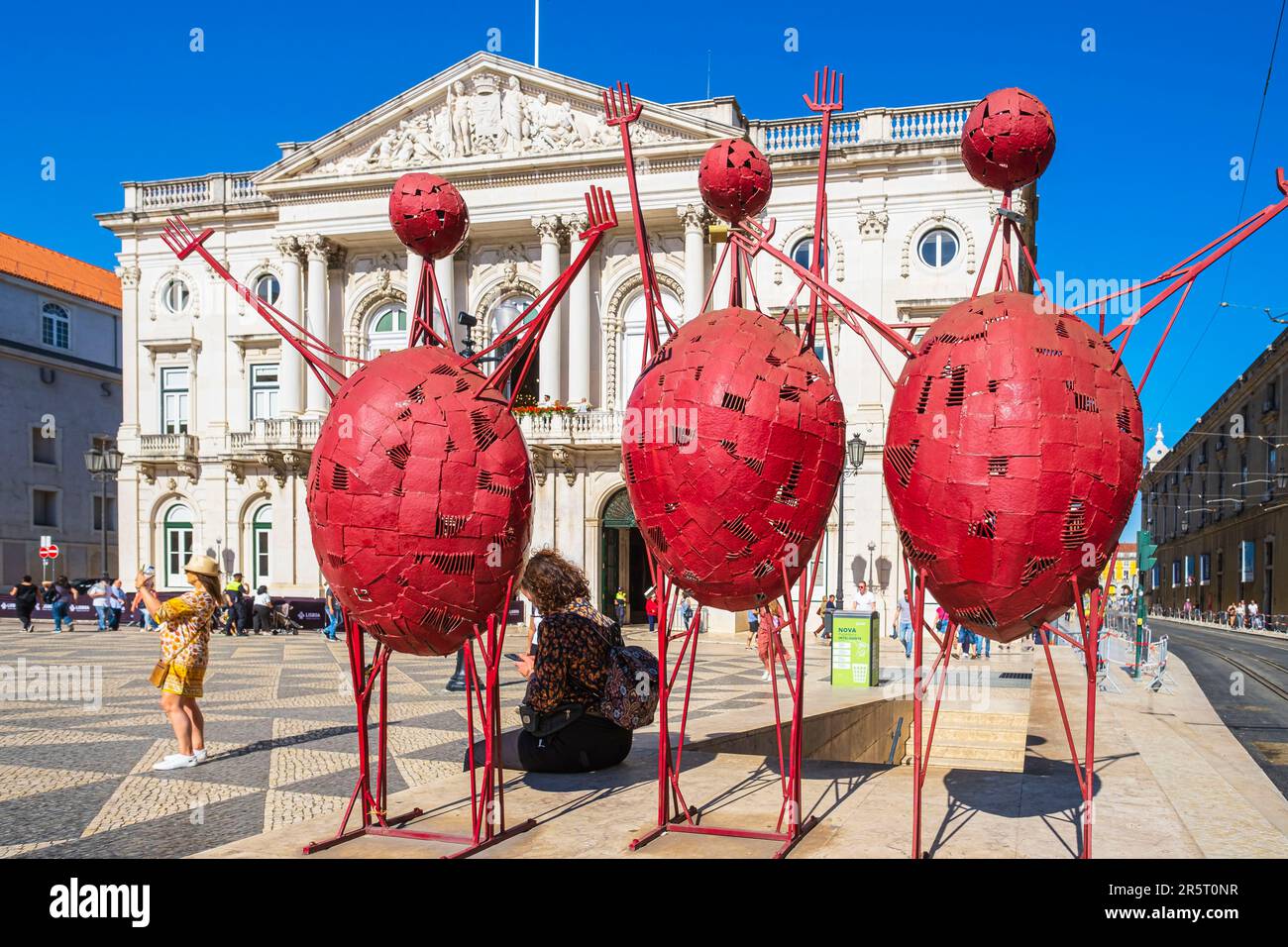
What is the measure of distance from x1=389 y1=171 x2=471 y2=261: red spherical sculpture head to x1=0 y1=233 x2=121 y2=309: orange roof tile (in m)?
49.6

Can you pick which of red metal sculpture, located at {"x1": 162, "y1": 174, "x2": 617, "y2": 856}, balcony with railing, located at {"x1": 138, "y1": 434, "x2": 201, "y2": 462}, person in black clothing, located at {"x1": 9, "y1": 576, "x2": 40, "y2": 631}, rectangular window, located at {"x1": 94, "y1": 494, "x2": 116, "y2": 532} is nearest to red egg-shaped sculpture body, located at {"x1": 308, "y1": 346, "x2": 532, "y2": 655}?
red metal sculpture, located at {"x1": 162, "y1": 174, "x2": 617, "y2": 856}

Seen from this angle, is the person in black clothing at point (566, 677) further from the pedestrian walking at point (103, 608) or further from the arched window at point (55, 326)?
the arched window at point (55, 326)

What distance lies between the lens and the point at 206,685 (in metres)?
15.7

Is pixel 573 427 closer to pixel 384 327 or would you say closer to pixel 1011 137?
pixel 384 327

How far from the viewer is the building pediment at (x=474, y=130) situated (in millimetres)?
35438

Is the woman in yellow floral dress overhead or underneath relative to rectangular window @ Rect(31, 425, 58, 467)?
underneath

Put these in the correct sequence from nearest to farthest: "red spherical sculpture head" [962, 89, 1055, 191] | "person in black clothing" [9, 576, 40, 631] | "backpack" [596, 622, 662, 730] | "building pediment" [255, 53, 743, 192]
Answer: "red spherical sculpture head" [962, 89, 1055, 191], "backpack" [596, 622, 662, 730], "person in black clothing" [9, 576, 40, 631], "building pediment" [255, 53, 743, 192]

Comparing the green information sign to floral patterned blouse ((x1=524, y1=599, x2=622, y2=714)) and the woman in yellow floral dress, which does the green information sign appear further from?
the woman in yellow floral dress

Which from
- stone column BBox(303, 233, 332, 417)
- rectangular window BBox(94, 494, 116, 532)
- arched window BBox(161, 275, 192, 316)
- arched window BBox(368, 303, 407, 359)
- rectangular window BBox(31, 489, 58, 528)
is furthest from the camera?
rectangular window BBox(94, 494, 116, 532)

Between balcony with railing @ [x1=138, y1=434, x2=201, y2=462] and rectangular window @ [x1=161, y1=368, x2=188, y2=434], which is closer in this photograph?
balcony with railing @ [x1=138, y1=434, x2=201, y2=462]

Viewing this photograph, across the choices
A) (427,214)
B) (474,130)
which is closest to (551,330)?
(474,130)

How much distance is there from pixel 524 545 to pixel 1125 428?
10.4ft

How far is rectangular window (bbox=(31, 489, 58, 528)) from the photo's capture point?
4928 centimetres

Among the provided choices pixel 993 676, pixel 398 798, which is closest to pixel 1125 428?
pixel 398 798
